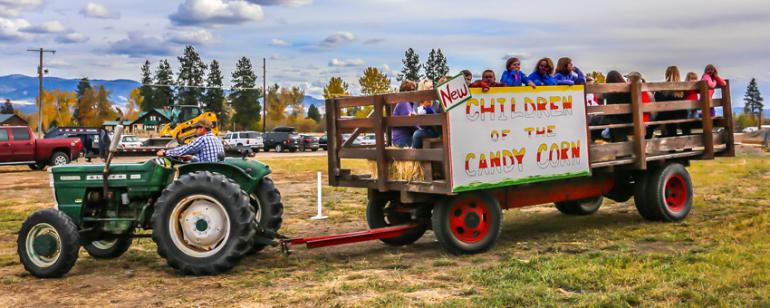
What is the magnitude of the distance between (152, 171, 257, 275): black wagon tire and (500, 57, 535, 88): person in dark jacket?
3456 millimetres

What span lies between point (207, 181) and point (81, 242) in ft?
5.20

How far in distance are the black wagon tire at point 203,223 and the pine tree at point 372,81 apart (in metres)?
61.8

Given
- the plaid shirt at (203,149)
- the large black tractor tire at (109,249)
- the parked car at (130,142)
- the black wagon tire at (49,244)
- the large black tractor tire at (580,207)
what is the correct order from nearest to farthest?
the black wagon tire at (49,244) < the plaid shirt at (203,149) < the large black tractor tire at (109,249) < the large black tractor tire at (580,207) < the parked car at (130,142)

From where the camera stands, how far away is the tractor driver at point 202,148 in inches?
300

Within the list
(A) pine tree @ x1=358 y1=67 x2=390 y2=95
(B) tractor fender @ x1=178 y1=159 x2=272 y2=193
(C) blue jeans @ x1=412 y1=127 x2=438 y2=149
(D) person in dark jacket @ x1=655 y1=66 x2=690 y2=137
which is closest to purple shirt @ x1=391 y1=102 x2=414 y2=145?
(C) blue jeans @ x1=412 y1=127 x2=438 y2=149

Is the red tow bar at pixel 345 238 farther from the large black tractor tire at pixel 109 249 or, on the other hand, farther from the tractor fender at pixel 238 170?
the large black tractor tire at pixel 109 249

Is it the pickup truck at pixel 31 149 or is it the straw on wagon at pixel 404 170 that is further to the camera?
the pickup truck at pixel 31 149

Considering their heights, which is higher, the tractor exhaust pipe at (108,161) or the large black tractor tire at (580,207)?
the tractor exhaust pipe at (108,161)

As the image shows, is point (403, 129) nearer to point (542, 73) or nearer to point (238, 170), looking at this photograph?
point (542, 73)

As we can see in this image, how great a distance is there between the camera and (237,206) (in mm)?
7059

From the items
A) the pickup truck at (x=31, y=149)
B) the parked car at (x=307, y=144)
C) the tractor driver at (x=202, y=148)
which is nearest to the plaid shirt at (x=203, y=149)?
the tractor driver at (x=202, y=148)

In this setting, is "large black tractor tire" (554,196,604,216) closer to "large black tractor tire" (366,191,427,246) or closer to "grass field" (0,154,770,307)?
"grass field" (0,154,770,307)

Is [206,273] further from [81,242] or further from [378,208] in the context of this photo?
[378,208]

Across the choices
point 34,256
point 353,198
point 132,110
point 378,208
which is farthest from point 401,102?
point 132,110
